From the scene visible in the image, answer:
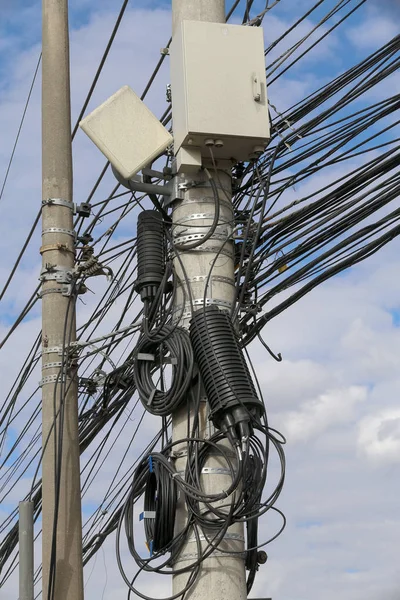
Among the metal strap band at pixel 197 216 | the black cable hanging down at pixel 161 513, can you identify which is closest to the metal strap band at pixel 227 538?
the black cable hanging down at pixel 161 513

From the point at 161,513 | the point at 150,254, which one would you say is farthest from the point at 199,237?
the point at 161,513

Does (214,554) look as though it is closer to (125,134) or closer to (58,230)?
(125,134)

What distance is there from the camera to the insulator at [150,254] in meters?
5.52

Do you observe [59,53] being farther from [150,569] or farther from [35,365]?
[150,569]

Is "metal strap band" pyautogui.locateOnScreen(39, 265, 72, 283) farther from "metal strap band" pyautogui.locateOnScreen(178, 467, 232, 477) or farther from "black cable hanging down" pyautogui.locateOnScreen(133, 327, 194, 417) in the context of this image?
"metal strap band" pyautogui.locateOnScreen(178, 467, 232, 477)

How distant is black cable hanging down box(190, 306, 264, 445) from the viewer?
468cm

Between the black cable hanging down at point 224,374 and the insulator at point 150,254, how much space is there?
0.60m

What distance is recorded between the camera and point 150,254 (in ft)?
18.3

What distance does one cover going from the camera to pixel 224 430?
4.73 meters

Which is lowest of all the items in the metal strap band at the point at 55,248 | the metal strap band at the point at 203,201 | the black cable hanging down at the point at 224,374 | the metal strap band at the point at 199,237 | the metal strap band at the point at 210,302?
the black cable hanging down at the point at 224,374

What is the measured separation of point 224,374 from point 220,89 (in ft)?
5.20

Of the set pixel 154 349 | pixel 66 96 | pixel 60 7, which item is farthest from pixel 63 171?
pixel 154 349

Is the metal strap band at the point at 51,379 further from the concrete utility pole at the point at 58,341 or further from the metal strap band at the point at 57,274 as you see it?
the metal strap band at the point at 57,274

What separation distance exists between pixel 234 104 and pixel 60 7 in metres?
3.35
